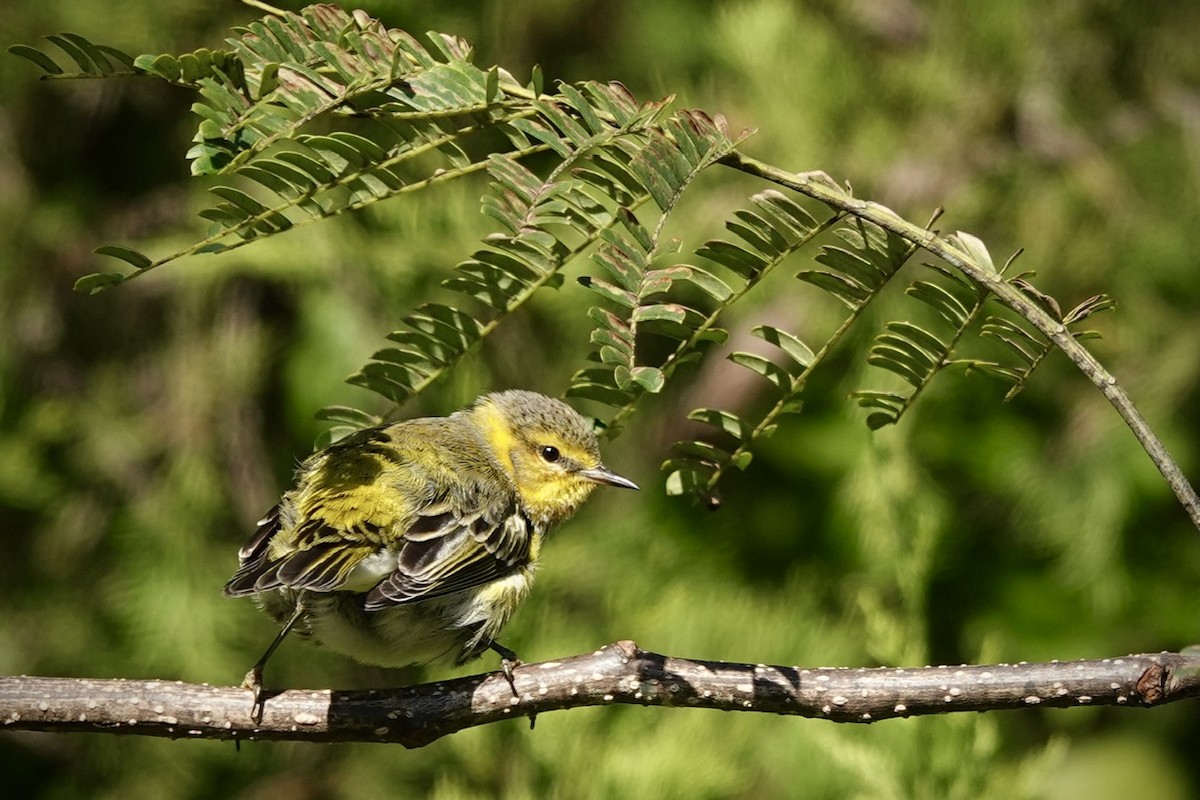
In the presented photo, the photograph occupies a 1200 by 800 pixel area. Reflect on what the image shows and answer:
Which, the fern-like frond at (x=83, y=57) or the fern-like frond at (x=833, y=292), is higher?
the fern-like frond at (x=833, y=292)

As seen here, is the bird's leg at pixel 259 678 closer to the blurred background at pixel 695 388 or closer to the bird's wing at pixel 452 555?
the bird's wing at pixel 452 555

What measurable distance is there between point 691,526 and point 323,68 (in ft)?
8.41

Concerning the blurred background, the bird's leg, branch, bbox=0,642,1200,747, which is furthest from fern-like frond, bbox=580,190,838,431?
the blurred background

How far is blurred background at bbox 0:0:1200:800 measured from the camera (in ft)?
12.7

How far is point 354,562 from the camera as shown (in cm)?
255

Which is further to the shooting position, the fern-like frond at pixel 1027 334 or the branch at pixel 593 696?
the branch at pixel 593 696

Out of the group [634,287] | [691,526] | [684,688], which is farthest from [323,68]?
[691,526]

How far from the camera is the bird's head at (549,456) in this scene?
11.1 feet

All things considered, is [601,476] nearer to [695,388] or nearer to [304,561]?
[695,388]

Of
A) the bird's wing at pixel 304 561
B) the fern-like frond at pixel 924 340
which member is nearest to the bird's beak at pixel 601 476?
the bird's wing at pixel 304 561

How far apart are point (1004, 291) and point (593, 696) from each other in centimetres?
87

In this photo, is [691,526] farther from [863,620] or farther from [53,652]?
[53,652]

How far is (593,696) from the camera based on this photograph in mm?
2100

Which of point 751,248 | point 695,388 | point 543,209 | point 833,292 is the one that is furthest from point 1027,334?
point 695,388
